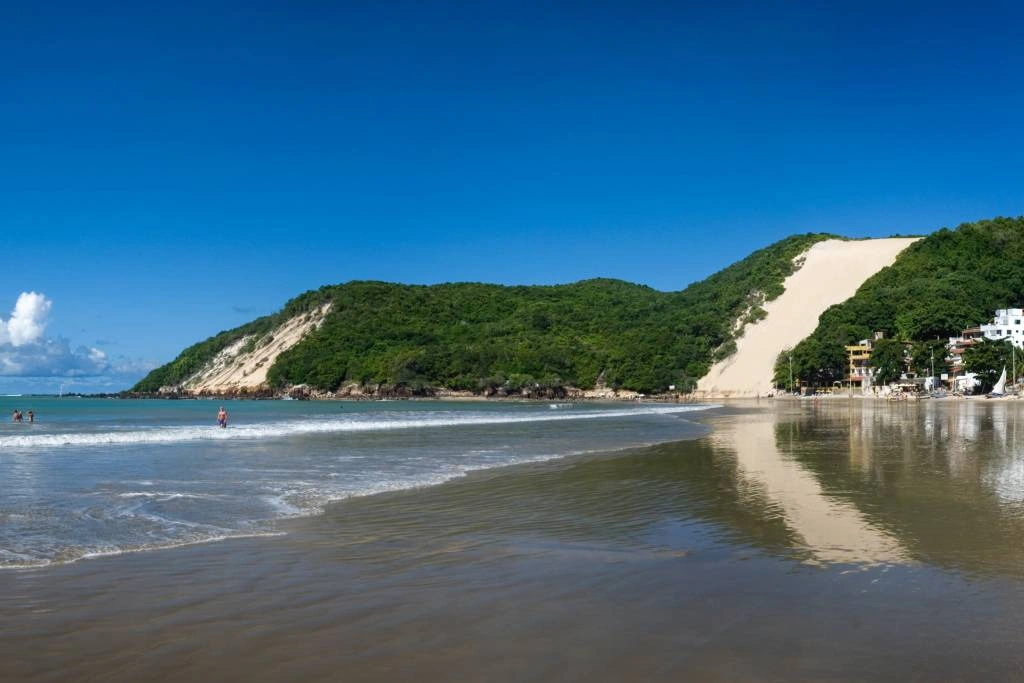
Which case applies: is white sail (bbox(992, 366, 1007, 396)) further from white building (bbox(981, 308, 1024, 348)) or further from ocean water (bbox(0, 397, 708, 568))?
ocean water (bbox(0, 397, 708, 568))

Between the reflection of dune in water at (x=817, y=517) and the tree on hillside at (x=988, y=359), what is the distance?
219 feet

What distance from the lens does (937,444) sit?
2084cm

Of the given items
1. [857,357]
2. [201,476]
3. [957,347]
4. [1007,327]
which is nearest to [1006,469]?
[201,476]

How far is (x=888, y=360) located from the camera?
290ft

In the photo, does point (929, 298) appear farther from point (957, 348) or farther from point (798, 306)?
Result: point (798, 306)

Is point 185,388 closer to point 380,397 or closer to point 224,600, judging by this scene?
point 380,397

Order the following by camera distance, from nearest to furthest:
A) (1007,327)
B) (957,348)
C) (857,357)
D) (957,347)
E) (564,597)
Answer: (564,597) → (957,348) → (957,347) → (1007,327) → (857,357)

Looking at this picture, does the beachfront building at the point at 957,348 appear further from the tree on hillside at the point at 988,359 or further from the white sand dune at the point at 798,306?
the white sand dune at the point at 798,306

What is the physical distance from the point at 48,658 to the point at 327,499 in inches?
285

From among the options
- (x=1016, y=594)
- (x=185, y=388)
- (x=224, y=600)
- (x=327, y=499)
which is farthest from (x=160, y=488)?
(x=185, y=388)

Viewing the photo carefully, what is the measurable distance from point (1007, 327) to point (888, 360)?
13.8 m

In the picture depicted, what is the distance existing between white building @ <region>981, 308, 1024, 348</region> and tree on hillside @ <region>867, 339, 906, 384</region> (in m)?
8.71

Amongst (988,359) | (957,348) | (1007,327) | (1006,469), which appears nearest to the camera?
(1006,469)

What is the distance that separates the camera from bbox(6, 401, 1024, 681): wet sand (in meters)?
4.90
